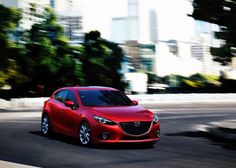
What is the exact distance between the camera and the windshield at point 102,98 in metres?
12.1

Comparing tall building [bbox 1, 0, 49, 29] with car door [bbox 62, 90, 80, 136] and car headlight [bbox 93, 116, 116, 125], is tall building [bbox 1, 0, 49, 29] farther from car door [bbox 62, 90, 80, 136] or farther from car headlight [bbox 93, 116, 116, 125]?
car headlight [bbox 93, 116, 116, 125]

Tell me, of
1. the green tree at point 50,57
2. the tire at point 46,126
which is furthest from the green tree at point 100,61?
the tire at point 46,126

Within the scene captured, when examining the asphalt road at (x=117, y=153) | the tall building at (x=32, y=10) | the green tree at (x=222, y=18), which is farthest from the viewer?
the tall building at (x=32, y=10)

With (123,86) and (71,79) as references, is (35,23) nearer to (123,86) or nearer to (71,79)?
(71,79)

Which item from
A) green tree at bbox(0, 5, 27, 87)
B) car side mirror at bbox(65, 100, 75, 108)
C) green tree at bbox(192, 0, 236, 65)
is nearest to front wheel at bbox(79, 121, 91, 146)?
car side mirror at bbox(65, 100, 75, 108)

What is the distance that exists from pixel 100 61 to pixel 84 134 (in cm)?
3637

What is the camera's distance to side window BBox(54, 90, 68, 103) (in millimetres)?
13238

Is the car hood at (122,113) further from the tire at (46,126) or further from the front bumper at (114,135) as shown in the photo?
the tire at (46,126)

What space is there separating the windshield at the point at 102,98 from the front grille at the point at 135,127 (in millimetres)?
1178

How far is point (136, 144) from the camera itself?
12.4 meters

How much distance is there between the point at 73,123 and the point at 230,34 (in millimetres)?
5445

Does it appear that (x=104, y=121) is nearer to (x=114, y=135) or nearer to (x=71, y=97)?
(x=114, y=135)

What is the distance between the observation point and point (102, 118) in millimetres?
11156

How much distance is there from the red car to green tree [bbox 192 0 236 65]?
12.8 ft
